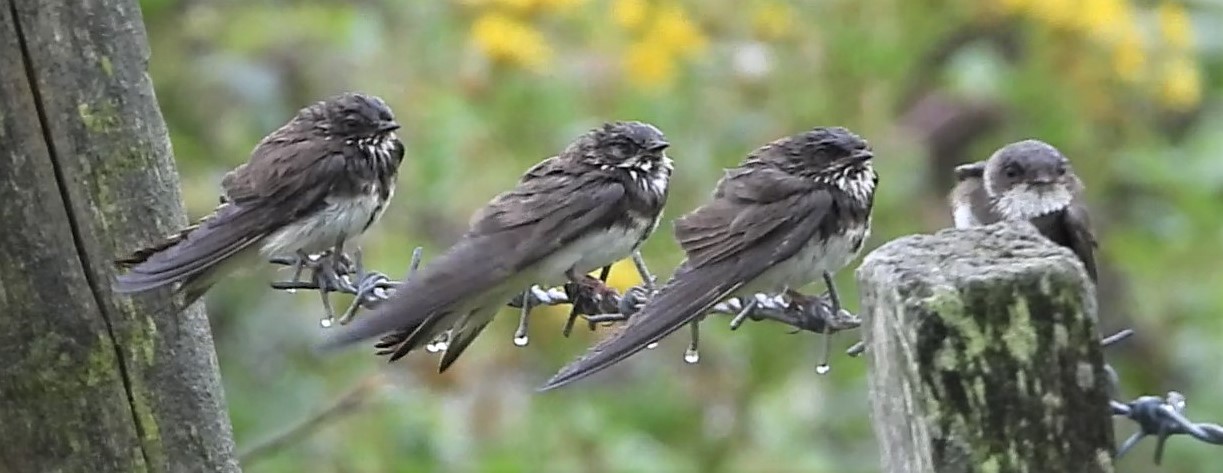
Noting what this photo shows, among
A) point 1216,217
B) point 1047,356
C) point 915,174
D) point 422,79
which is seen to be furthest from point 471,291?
point 1216,217

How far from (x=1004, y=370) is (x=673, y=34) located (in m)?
4.49

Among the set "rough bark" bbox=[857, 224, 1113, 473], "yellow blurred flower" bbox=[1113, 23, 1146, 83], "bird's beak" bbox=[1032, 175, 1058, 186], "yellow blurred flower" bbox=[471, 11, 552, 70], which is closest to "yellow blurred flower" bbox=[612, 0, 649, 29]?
"yellow blurred flower" bbox=[471, 11, 552, 70]

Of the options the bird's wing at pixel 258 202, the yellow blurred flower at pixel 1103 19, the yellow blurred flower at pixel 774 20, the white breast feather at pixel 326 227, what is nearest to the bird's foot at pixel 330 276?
the white breast feather at pixel 326 227

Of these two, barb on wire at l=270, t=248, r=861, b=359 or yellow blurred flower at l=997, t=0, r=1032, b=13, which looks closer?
barb on wire at l=270, t=248, r=861, b=359

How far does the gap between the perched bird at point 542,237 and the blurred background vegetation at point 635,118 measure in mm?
2435

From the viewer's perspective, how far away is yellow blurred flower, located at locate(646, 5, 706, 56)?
6285mm

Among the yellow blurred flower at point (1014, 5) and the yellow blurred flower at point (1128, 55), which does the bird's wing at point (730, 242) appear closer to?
the yellow blurred flower at point (1014, 5)

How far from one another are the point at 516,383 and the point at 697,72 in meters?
1.33

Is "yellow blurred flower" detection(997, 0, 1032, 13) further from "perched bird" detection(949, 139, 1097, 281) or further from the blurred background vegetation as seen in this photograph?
"perched bird" detection(949, 139, 1097, 281)

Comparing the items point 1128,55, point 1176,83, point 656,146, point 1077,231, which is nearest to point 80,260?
point 656,146

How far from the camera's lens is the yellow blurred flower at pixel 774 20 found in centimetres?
613

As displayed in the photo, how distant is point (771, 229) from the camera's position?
2.86 m

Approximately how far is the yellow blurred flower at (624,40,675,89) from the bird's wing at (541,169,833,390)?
3274mm

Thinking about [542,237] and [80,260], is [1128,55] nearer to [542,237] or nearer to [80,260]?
[542,237]
